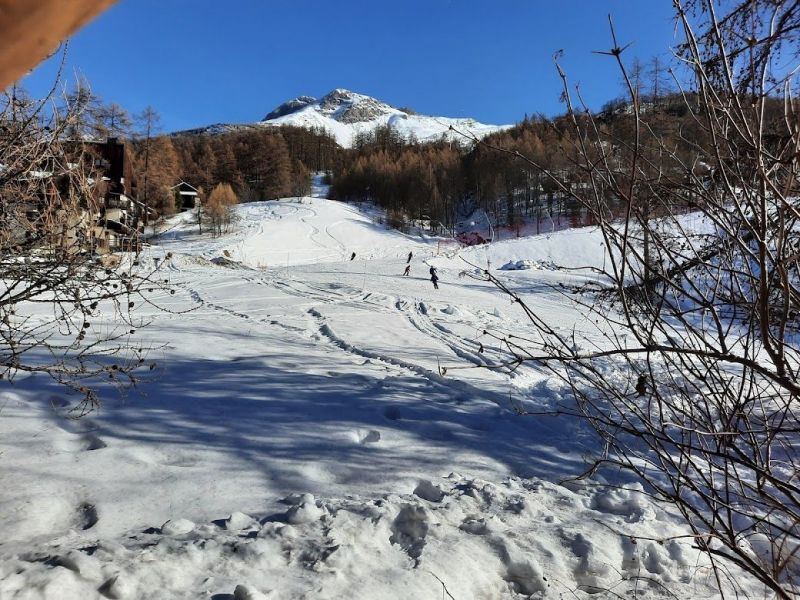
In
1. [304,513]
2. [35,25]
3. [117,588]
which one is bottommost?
[304,513]

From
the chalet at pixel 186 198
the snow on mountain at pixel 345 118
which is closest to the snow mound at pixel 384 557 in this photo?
the chalet at pixel 186 198

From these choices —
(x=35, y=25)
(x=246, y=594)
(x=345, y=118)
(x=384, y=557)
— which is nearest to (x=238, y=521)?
(x=246, y=594)

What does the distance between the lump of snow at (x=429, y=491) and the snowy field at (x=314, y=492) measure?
0.8 inches

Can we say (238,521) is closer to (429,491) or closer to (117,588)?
(117,588)

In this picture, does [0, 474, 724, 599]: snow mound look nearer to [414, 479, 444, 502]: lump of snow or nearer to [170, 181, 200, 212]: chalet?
[414, 479, 444, 502]: lump of snow

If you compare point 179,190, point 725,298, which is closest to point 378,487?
point 725,298

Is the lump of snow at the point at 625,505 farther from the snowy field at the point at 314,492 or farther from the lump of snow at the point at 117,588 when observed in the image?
the lump of snow at the point at 117,588

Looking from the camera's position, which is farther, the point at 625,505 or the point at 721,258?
the point at 625,505

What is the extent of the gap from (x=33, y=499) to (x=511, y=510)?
341 centimetres

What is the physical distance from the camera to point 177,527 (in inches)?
123

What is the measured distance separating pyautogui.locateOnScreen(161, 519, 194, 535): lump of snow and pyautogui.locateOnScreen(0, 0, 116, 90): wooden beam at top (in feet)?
10.6

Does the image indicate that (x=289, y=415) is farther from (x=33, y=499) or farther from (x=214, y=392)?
(x=33, y=499)

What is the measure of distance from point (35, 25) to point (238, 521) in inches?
133

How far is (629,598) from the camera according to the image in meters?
2.96
